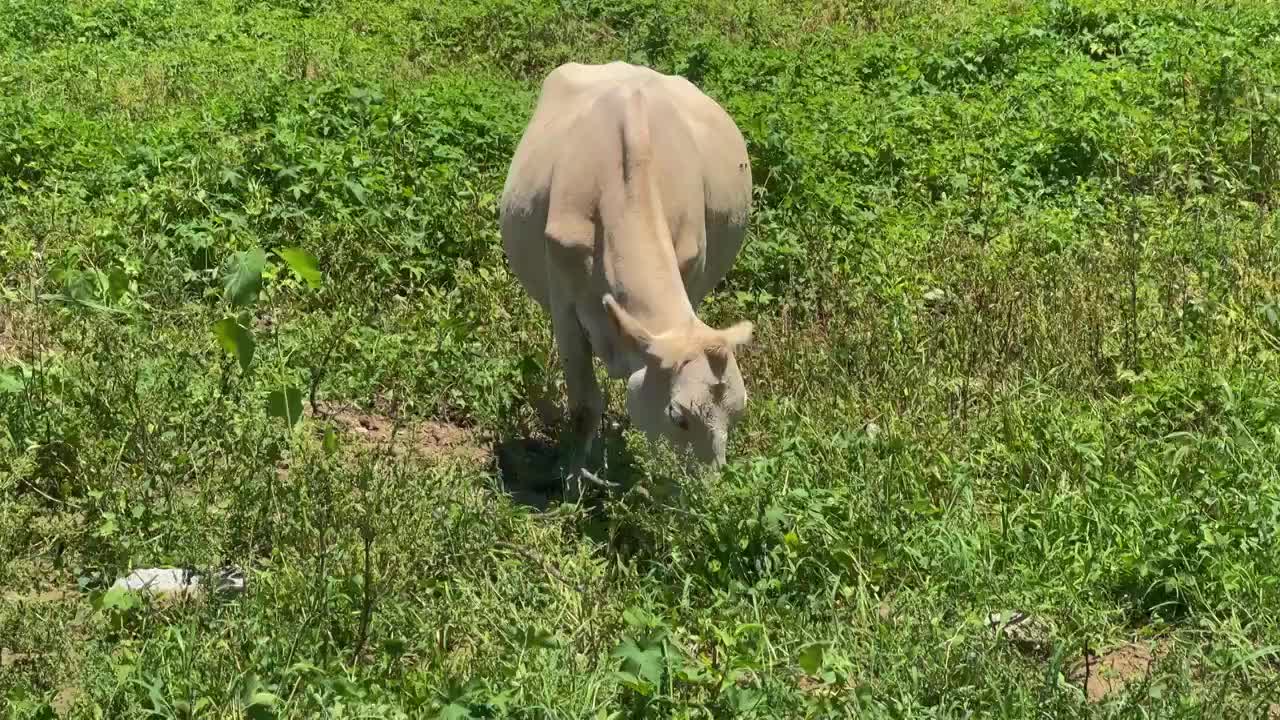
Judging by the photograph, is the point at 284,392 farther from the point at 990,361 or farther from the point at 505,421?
the point at 990,361

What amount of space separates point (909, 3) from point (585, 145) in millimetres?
7893

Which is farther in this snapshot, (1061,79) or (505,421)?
(1061,79)

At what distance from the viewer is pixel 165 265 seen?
788 centimetres

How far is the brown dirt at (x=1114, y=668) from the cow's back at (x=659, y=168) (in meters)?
2.34

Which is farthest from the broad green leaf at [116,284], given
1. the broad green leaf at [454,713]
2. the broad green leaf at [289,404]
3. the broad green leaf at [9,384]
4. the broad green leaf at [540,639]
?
the broad green leaf at [454,713]

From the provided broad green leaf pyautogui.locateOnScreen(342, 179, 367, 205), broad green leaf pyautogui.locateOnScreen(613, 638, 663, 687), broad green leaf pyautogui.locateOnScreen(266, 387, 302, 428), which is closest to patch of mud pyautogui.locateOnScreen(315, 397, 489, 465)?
broad green leaf pyautogui.locateOnScreen(266, 387, 302, 428)

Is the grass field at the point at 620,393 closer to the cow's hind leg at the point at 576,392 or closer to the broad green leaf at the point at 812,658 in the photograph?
the broad green leaf at the point at 812,658

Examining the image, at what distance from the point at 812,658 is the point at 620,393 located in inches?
111

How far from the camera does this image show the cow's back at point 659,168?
6074 mm

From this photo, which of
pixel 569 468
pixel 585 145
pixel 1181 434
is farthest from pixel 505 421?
pixel 1181 434

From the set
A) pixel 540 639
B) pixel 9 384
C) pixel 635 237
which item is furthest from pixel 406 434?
pixel 540 639

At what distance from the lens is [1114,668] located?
518 centimetres

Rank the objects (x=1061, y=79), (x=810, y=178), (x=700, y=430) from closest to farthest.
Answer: (x=700, y=430) < (x=810, y=178) < (x=1061, y=79)

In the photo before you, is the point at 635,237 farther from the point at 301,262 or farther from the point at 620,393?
the point at 620,393
